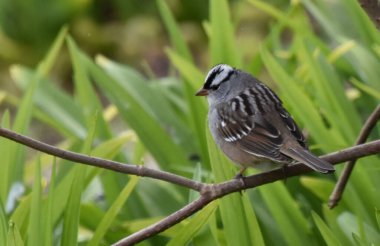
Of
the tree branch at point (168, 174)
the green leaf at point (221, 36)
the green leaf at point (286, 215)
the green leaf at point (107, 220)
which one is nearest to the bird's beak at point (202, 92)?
the green leaf at point (221, 36)

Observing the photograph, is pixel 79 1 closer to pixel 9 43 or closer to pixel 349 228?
pixel 9 43

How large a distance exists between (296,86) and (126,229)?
72cm

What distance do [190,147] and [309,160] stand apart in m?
1.18

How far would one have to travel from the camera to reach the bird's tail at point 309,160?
2282 mm

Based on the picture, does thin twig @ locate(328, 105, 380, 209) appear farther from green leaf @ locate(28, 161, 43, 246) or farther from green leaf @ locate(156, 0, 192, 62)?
green leaf @ locate(156, 0, 192, 62)

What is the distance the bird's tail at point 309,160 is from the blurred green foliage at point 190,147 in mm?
154

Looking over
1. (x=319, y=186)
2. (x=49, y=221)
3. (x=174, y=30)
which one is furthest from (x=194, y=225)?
(x=174, y=30)

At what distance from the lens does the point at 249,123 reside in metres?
2.91

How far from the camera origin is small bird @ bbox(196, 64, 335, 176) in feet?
8.82

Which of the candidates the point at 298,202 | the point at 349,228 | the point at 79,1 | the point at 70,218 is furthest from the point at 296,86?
the point at 79,1

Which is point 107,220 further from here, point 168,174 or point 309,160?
point 309,160

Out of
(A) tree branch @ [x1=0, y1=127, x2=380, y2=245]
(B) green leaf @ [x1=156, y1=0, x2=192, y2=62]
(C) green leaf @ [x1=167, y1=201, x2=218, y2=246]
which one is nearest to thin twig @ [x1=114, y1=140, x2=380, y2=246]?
(A) tree branch @ [x1=0, y1=127, x2=380, y2=245]

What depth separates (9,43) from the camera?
6.54m

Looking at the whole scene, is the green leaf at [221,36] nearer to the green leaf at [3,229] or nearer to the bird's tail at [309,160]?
the bird's tail at [309,160]
